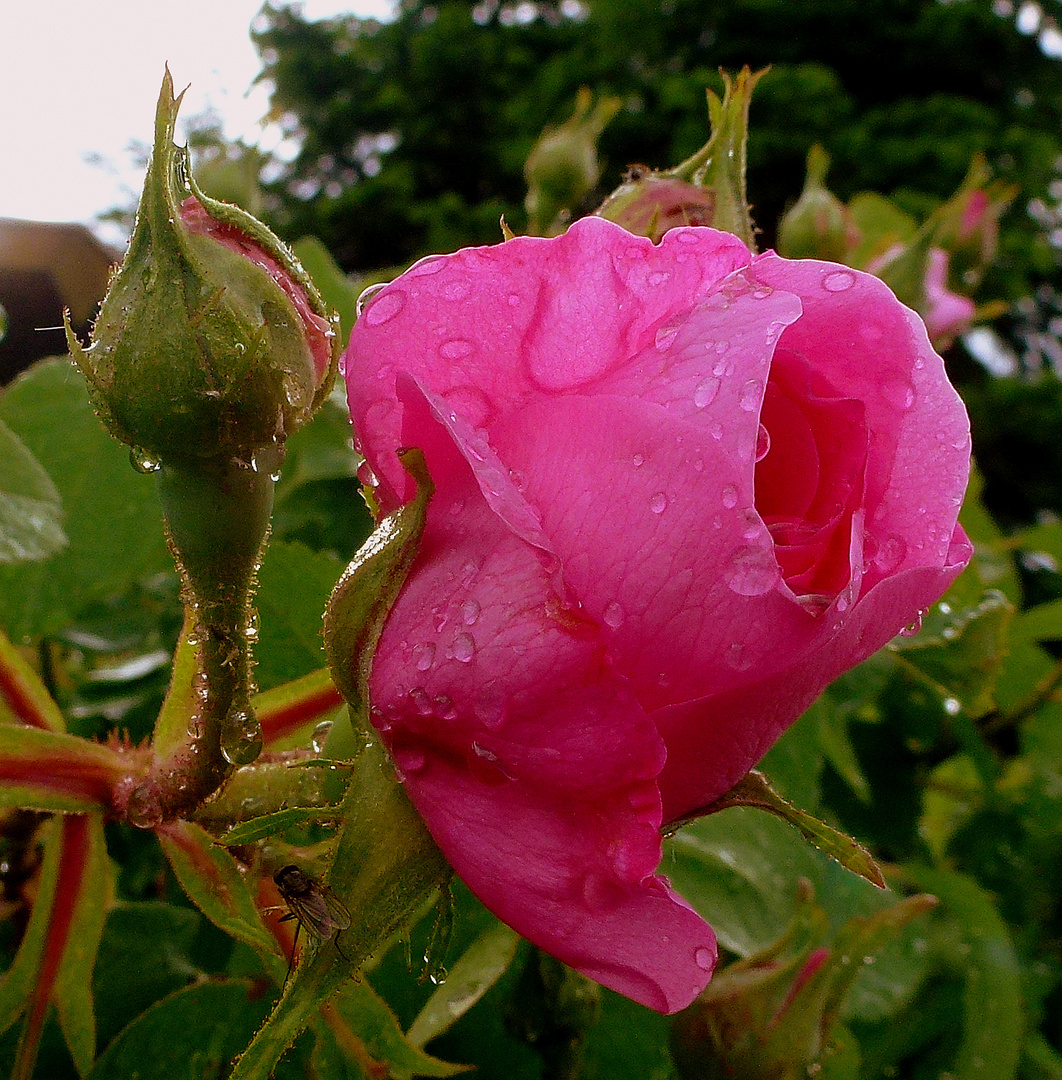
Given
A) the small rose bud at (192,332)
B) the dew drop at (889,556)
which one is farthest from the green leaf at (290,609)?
the dew drop at (889,556)

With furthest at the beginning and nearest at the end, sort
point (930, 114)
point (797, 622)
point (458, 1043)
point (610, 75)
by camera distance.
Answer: point (610, 75) → point (930, 114) → point (458, 1043) → point (797, 622)

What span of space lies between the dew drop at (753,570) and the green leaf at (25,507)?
15.0 inches

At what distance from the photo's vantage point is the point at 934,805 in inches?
63.3

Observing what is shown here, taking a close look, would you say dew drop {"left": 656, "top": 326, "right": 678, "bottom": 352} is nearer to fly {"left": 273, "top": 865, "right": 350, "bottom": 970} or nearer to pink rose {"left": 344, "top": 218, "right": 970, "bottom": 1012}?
pink rose {"left": 344, "top": 218, "right": 970, "bottom": 1012}

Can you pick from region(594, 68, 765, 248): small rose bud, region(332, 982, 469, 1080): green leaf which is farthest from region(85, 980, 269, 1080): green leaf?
region(594, 68, 765, 248): small rose bud

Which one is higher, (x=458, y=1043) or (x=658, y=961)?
(x=658, y=961)

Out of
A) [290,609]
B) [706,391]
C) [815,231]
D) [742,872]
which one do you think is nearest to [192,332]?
[706,391]

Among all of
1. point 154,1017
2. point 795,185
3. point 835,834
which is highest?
point 835,834

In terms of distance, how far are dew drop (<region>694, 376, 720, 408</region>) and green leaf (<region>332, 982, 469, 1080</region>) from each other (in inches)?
11.1

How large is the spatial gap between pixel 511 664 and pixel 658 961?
0.10 m

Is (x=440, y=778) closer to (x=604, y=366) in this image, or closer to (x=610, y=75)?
(x=604, y=366)

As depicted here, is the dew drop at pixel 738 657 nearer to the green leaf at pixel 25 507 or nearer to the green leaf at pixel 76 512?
the green leaf at pixel 25 507

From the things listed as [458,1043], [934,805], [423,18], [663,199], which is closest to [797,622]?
[663,199]

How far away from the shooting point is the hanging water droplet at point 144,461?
14.7 inches
